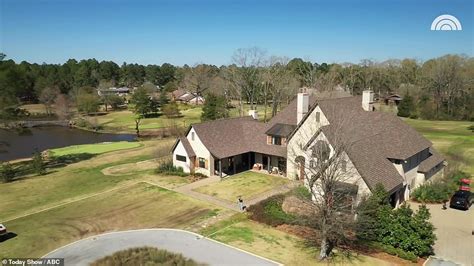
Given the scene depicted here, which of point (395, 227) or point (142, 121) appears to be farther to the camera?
point (142, 121)

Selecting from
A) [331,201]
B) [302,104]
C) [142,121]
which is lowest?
[142,121]

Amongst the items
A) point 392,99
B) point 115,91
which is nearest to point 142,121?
point 115,91

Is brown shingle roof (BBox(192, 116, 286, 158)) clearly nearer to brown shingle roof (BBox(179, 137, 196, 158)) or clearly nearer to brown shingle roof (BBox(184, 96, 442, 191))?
brown shingle roof (BBox(184, 96, 442, 191))

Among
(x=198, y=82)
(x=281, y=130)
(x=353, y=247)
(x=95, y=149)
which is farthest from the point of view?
(x=198, y=82)

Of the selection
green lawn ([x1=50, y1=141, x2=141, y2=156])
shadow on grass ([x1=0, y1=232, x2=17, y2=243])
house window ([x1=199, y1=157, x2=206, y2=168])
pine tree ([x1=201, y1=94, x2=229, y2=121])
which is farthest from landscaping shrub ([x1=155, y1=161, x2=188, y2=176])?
pine tree ([x1=201, y1=94, x2=229, y2=121])

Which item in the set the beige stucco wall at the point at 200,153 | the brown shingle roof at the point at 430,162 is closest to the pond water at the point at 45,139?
the beige stucco wall at the point at 200,153

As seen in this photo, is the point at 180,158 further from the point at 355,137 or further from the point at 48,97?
the point at 48,97
